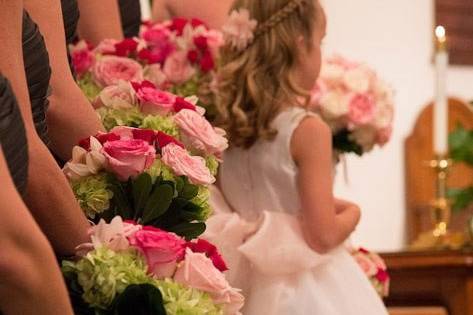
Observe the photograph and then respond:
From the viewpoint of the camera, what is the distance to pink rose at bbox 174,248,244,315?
7.02 ft

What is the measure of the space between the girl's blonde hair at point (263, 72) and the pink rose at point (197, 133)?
1.08m

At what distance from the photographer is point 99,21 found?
3.63 m

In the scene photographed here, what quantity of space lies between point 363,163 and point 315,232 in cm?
476

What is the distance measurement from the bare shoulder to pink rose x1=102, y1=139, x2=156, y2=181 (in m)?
1.36

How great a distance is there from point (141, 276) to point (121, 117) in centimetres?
68

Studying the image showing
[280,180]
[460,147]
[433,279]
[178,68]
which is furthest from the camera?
[460,147]

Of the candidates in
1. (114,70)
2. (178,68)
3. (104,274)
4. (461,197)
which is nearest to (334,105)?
(178,68)

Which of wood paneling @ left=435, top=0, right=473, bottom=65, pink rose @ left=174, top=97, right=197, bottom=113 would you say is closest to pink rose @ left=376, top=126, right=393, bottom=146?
pink rose @ left=174, top=97, right=197, bottom=113

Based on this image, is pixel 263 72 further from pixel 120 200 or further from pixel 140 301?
pixel 140 301

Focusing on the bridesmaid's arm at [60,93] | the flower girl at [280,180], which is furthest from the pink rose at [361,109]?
the bridesmaid's arm at [60,93]

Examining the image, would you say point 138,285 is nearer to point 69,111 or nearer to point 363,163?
point 69,111

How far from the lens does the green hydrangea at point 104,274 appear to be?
2039 mm

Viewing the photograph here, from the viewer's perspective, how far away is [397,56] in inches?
338

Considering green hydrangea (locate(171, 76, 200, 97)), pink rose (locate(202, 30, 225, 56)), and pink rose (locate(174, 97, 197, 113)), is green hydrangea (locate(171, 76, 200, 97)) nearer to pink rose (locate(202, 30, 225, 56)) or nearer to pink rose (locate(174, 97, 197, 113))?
pink rose (locate(202, 30, 225, 56))
